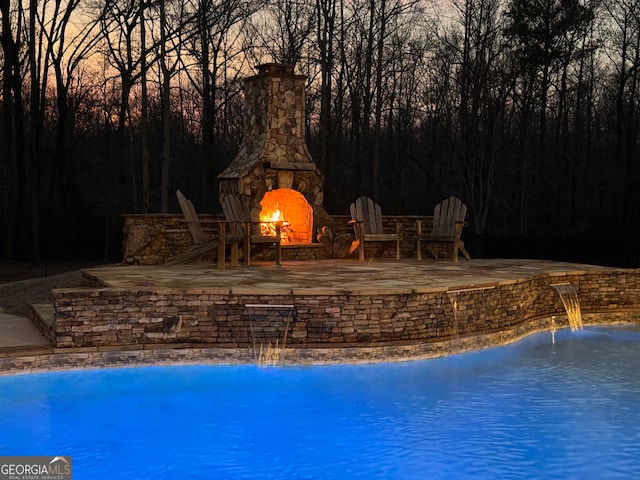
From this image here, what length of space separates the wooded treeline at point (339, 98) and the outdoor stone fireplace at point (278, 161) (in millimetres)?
3435

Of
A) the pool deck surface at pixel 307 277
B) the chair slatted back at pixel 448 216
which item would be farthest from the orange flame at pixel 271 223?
the chair slatted back at pixel 448 216

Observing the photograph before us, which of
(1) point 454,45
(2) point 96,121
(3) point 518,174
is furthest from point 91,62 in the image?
(3) point 518,174

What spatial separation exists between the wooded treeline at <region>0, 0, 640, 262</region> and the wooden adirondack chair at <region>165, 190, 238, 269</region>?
5.04 m

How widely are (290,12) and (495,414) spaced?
14.0 meters

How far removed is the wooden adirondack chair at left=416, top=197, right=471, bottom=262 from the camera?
→ 33.8 feet

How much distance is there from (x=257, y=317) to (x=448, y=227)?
5.21 metres

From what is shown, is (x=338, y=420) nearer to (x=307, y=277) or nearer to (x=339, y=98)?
(x=307, y=277)

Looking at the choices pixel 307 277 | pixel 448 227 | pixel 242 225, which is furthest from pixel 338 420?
pixel 448 227

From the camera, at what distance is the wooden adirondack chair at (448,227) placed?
1029cm

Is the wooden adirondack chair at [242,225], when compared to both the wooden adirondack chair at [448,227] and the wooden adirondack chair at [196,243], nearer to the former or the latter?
the wooden adirondack chair at [196,243]

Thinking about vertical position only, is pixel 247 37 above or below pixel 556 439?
above

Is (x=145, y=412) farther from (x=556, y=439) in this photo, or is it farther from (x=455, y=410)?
(x=556, y=439)

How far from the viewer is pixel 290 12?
1692 cm

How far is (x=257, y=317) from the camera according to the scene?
628 centimetres
